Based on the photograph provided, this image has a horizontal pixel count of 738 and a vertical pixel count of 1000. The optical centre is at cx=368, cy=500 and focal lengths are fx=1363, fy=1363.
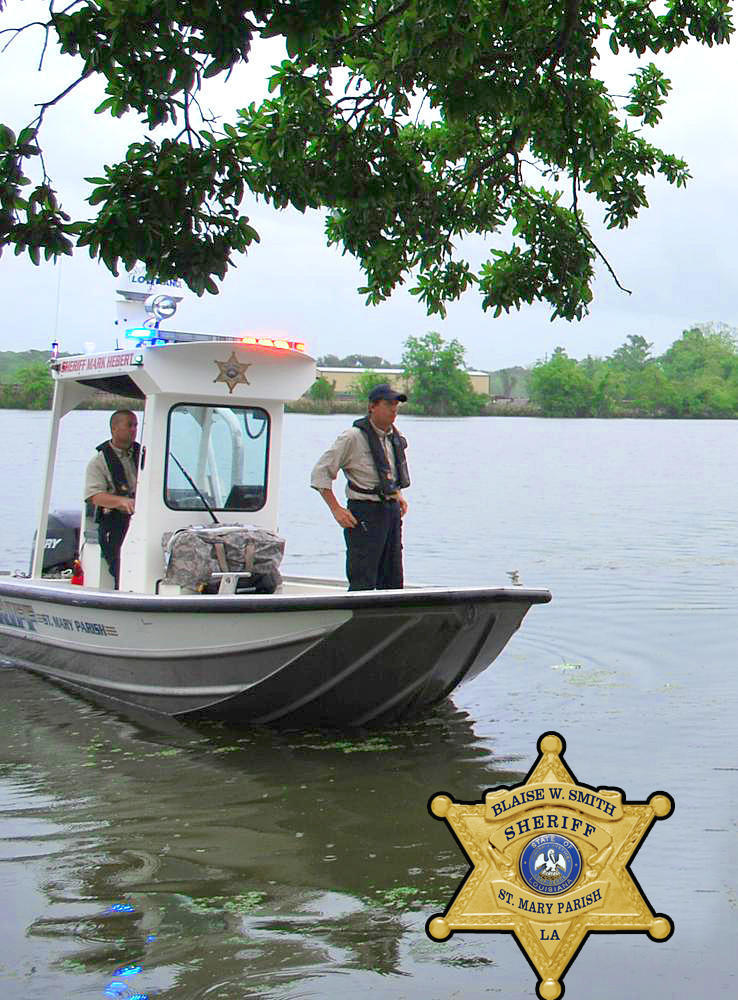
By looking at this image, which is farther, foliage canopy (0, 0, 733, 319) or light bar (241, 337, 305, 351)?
light bar (241, 337, 305, 351)

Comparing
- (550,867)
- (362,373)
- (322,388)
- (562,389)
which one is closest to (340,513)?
(550,867)

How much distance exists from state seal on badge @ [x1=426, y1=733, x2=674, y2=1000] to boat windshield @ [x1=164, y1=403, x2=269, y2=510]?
19.6 feet

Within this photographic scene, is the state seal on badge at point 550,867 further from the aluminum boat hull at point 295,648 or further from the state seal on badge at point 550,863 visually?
the aluminum boat hull at point 295,648

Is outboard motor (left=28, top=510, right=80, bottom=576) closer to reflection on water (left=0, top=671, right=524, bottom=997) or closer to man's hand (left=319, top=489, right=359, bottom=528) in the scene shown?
reflection on water (left=0, top=671, right=524, bottom=997)

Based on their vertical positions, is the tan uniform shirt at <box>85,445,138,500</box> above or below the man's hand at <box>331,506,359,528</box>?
above

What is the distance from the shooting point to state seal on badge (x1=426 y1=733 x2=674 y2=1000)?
3.09m

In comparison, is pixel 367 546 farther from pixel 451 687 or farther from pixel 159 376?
pixel 159 376

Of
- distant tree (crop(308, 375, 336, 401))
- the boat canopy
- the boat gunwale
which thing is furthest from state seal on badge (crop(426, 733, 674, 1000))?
distant tree (crop(308, 375, 336, 401))

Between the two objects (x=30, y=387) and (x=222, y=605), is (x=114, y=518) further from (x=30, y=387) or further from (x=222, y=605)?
(x=30, y=387)

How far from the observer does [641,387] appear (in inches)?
4710

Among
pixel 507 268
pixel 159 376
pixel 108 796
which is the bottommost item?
pixel 108 796

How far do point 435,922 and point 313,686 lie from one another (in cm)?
497

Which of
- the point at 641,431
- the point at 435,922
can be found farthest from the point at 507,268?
the point at 641,431

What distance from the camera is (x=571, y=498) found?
3359 cm
